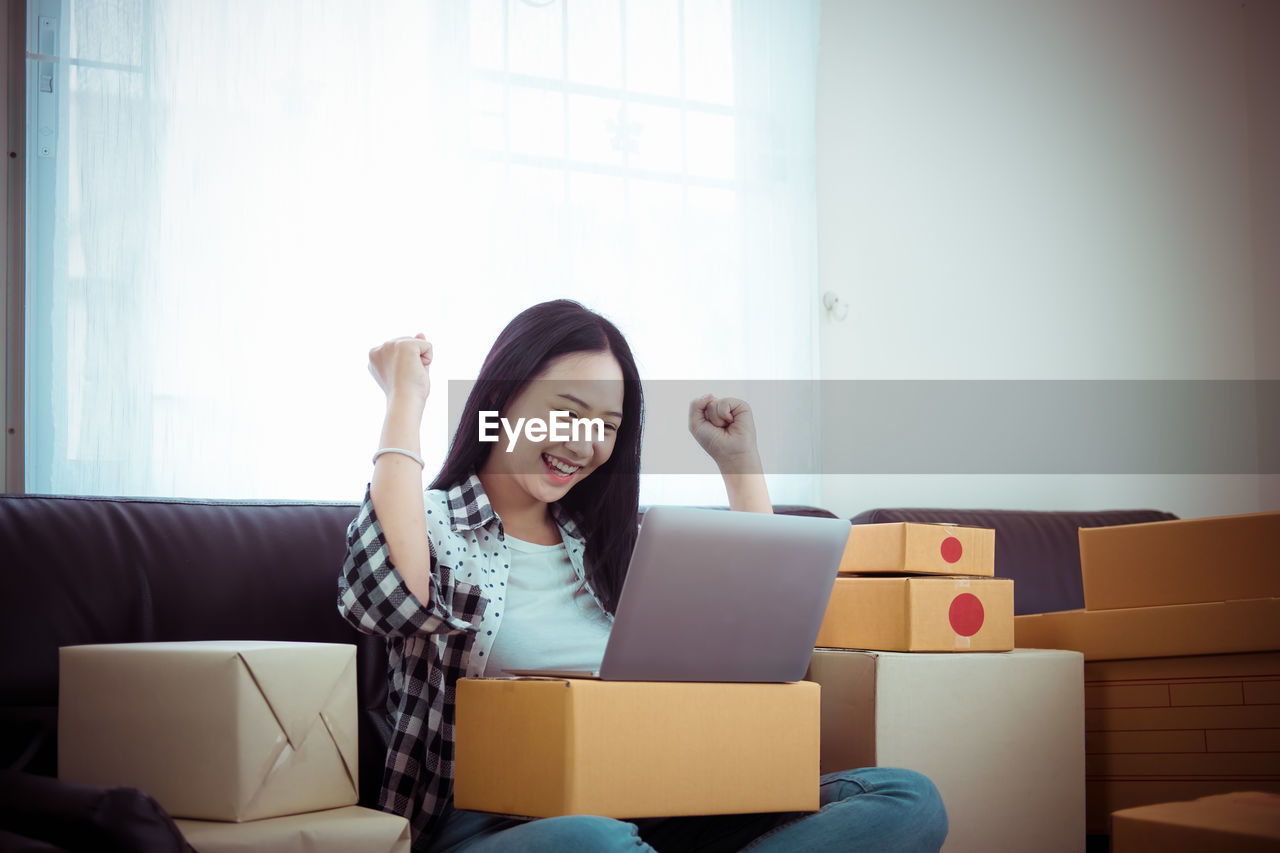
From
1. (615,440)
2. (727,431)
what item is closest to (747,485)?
(727,431)

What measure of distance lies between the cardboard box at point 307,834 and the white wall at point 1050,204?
162cm

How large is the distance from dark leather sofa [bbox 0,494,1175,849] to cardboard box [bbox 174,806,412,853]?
1.43 ft

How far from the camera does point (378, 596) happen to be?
112 centimetres

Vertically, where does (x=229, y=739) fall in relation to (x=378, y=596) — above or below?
below

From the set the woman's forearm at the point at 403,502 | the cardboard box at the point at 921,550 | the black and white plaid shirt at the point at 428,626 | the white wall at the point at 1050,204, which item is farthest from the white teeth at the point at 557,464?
the white wall at the point at 1050,204

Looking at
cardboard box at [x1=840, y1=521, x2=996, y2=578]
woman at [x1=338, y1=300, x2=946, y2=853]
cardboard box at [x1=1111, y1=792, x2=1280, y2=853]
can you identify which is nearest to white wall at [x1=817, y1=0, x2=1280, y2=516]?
cardboard box at [x1=840, y1=521, x2=996, y2=578]

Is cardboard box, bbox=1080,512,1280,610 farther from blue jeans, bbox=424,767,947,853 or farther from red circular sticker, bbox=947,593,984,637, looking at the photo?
blue jeans, bbox=424,767,947,853

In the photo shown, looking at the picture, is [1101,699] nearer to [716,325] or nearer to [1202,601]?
[1202,601]

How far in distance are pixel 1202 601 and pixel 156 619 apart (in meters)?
1.44

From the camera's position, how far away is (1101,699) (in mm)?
1610

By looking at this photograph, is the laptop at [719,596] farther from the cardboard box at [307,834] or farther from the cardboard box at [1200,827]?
the cardboard box at [1200,827]

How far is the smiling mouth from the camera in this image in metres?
1.39

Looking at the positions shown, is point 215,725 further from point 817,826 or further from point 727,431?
point 727,431

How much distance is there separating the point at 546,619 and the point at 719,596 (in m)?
0.40
